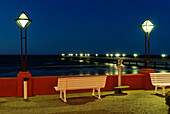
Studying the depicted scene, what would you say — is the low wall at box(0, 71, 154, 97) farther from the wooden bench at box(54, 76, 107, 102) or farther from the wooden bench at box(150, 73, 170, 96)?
the wooden bench at box(150, 73, 170, 96)

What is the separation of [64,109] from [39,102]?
51.1 inches

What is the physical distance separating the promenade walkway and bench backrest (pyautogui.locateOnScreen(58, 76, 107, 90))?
18.8 inches

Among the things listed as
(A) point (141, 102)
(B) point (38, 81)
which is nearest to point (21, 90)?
(B) point (38, 81)

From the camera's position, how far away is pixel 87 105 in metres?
6.75

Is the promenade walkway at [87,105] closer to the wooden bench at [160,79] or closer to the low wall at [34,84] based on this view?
the low wall at [34,84]

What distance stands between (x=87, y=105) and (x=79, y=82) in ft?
3.20

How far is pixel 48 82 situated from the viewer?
8555 mm

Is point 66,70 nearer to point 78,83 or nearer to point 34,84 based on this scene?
→ point 34,84

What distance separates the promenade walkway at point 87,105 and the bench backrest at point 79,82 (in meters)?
0.48

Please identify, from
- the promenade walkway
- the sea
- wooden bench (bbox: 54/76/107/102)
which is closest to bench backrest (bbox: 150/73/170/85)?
the promenade walkway

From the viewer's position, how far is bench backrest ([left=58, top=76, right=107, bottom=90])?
23.6 ft

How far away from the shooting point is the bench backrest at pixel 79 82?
7.21 m

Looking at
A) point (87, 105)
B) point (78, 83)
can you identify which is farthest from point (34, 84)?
point (87, 105)

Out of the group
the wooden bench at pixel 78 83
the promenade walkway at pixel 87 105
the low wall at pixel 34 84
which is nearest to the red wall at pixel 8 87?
the low wall at pixel 34 84
